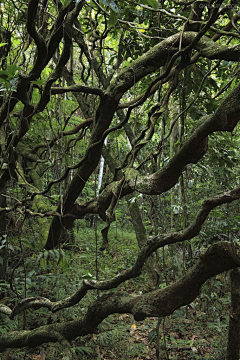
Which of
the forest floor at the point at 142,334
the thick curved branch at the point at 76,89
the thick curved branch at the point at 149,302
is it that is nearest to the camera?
the thick curved branch at the point at 149,302

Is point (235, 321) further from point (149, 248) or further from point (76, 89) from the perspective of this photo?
point (76, 89)

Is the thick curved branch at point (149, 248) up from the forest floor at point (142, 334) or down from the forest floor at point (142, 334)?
up

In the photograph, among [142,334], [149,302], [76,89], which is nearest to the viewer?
[149,302]

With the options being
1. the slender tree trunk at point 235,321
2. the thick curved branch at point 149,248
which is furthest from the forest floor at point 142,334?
the slender tree trunk at point 235,321

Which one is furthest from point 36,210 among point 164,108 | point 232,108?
point 232,108

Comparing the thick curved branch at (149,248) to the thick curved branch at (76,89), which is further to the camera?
the thick curved branch at (76,89)

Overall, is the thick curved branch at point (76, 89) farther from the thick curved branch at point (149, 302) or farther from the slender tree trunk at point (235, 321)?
the slender tree trunk at point (235, 321)

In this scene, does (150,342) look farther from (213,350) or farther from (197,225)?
(197,225)

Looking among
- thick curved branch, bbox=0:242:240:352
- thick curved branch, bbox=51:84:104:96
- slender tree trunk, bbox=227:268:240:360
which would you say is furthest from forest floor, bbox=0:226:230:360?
thick curved branch, bbox=51:84:104:96

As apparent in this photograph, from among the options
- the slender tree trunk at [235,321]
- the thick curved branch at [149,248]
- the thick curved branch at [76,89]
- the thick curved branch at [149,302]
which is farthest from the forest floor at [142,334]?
the thick curved branch at [76,89]

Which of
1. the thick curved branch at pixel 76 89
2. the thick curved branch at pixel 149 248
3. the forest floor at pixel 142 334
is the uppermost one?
the thick curved branch at pixel 76 89

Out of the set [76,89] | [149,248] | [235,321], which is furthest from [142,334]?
[76,89]

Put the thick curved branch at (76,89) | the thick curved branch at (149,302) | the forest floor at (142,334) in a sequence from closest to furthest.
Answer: the thick curved branch at (149,302) < the thick curved branch at (76,89) < the forest floor at (142,334)

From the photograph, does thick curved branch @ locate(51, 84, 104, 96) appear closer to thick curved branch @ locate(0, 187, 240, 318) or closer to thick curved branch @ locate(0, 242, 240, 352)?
thick curved branch @ locate(0, 187, 240, 318)
